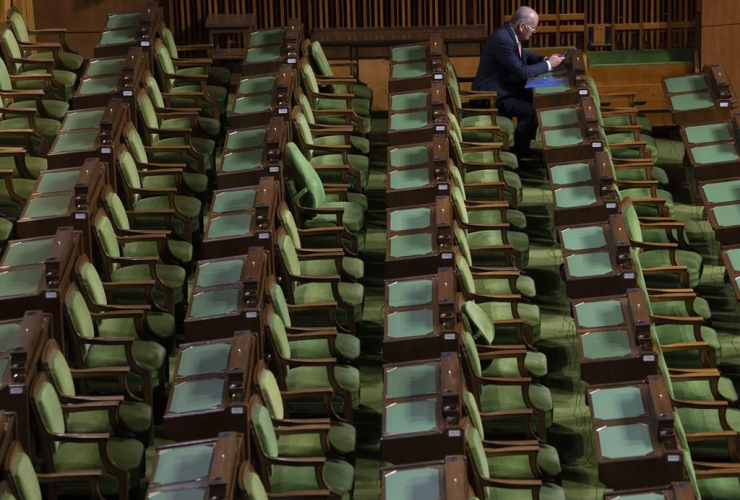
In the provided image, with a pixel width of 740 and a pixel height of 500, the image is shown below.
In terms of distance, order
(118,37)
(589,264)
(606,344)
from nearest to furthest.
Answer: (606,344) → (589,264) → (118,37)

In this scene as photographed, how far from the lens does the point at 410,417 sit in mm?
1384

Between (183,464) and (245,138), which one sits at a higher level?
(245,138)

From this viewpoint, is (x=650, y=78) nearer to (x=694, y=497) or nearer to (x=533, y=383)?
(x=533, y=383)

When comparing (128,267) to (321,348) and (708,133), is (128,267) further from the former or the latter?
(708,133)

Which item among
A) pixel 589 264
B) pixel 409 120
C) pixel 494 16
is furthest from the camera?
pixel 494 16

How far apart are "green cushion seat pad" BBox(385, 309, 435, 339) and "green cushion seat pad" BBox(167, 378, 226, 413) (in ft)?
0.73

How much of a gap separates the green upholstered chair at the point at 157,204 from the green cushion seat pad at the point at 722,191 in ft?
2.28

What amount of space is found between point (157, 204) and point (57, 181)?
138 mm

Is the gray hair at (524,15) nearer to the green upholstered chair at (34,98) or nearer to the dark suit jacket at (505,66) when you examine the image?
the dark suit jacket at (505,66)

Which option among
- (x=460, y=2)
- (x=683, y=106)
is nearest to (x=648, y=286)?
(x=683, y=106)

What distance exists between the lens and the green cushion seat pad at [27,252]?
156 centimetres

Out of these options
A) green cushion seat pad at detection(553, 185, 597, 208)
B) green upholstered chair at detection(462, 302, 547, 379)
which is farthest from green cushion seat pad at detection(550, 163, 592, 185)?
green upholstered chair at detection(462, 302, 547, 379)

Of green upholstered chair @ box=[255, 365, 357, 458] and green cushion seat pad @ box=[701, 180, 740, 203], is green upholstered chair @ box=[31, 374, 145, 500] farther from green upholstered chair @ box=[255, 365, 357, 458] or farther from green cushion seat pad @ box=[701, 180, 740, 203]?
green cushion seat pad @ box=[701, 180, 740, 203]

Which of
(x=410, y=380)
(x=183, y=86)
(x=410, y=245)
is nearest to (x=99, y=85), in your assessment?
(x=183, y=86)
